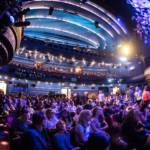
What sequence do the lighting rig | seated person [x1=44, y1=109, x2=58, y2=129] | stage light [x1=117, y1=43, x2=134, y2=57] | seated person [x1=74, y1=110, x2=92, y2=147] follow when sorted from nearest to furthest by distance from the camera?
seated person [x1=74, y1=110, x2=92, y2=147], the lighting rig, seated person [x1=44, y1=109, x2=58, y2=129], stage light [x1=117, y1=43, x2=134, y2=57]

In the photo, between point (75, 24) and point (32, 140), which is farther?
point (75, 24)

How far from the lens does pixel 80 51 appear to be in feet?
94.2

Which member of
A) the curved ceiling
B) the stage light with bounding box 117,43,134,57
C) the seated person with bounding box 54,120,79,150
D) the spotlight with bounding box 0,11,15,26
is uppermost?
the curved ceiling

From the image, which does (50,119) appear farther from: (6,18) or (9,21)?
(6,18)

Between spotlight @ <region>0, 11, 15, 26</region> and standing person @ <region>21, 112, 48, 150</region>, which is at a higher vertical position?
spotlight @ <region>0, 11, 15, 26</region>

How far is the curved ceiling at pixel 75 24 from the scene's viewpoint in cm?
3250

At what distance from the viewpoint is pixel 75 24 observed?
133 ft

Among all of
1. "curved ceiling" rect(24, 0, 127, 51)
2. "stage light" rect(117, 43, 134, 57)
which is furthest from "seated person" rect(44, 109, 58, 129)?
"stage light" rect(117, 43, 134, 57)

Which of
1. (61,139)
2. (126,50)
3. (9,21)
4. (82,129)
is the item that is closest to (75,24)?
(126,50)

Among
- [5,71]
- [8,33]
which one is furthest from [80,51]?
[8,33]

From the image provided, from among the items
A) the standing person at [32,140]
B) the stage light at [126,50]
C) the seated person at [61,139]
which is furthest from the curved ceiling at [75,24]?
the standing person at [32,140]

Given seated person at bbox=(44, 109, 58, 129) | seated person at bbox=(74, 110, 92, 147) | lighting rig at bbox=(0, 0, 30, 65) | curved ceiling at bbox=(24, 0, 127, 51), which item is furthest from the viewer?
curved ceiling at bbox=(24, 0, 127, 51)

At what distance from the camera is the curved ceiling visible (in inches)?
1280

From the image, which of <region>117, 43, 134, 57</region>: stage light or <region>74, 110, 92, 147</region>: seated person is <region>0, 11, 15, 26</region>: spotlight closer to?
<region>74, 110, 92, 147</region>: seated person
